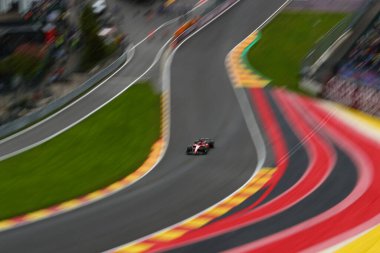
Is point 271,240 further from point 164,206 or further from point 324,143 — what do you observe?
point 324,143

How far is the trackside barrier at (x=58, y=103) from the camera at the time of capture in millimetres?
30500

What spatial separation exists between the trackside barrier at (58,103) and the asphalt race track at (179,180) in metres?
1.08

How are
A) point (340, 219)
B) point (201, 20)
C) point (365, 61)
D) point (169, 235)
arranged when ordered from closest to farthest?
point (169, 235) → point (340, 219) → point (365, 61) → point (201, 20)

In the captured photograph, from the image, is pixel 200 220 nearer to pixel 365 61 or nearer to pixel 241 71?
pixel 365 61

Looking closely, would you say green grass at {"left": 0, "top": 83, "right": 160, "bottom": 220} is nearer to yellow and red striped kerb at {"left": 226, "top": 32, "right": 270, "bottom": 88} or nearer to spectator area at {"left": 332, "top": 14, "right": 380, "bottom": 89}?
yellow and red striped kerb at {"left": 226, "top": 32, "right": 270, "bottom": 88}

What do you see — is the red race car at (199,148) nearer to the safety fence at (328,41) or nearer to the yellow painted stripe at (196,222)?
the yellow painted stripe at (196,222)

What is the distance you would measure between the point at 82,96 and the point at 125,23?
1336 centimetres

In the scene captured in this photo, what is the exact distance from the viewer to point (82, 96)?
34500 mm

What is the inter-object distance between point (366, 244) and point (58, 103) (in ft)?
75.3

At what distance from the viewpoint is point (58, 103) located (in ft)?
109

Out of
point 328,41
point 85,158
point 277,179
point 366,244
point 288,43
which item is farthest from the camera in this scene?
point 288,43

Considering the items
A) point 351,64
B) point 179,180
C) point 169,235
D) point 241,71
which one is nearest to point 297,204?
point 169,235

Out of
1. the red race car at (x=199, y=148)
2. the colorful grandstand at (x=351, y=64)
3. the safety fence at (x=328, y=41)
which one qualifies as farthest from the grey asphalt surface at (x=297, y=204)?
the safety fence at (x=328, y=41)

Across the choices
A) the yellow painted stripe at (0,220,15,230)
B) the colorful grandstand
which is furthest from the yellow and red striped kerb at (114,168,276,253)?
the colorful grandstand
